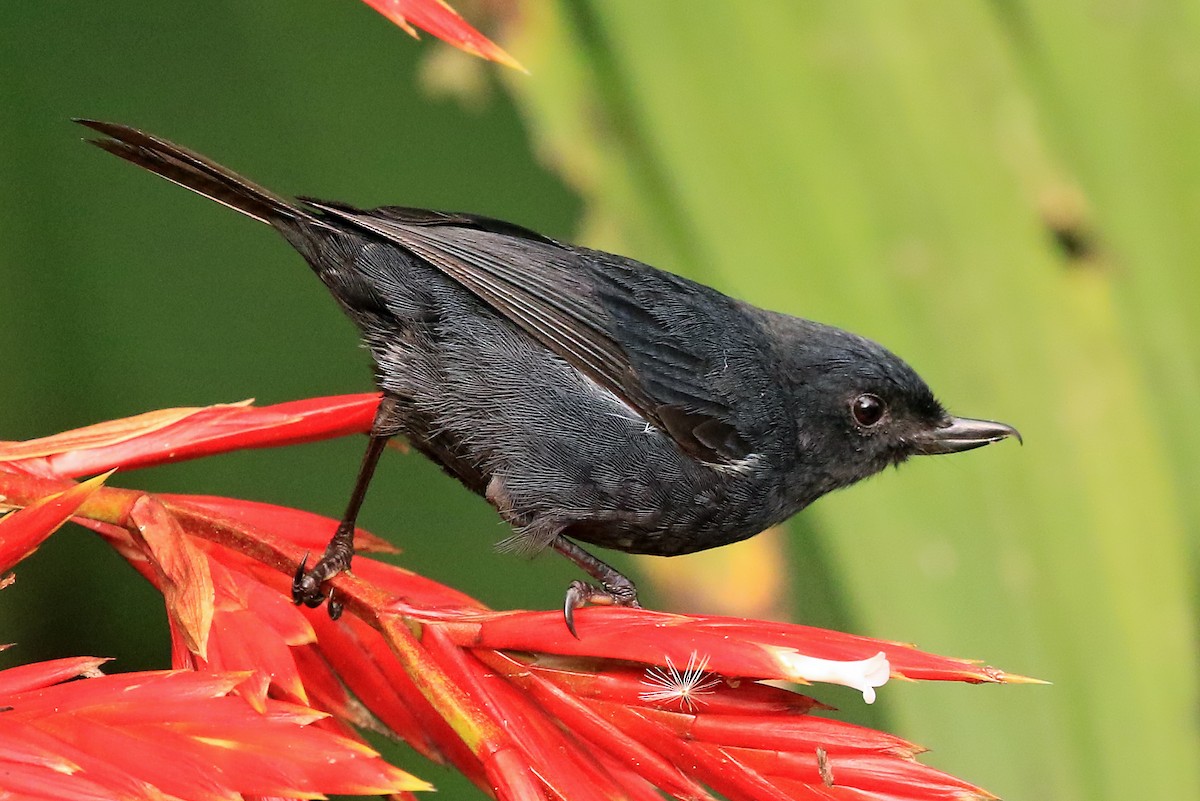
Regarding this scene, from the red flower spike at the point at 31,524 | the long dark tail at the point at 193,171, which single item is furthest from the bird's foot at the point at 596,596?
the long dark tail at the point at 193,171

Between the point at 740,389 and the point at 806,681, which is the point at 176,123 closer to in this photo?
the point at 740,389

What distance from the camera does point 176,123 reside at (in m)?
2.04

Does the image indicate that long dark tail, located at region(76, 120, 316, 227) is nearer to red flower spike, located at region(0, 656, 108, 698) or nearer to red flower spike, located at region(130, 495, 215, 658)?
red flower spike, located at region(130, 495, 215, 658)

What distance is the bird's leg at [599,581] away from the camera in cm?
129

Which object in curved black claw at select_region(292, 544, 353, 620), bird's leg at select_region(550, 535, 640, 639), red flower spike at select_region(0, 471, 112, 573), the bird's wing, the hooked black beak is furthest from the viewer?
the hooked black beak

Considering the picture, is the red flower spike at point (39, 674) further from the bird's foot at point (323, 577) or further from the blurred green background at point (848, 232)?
the blurred green background at point (848, 232)

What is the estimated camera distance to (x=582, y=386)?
1.59 metres

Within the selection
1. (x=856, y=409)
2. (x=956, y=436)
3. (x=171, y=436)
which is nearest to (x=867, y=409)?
(x=856, y=409)

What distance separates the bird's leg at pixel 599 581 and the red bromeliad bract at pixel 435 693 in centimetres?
24

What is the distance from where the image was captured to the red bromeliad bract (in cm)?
85

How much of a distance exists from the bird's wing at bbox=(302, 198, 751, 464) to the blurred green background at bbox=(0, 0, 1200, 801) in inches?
13.0

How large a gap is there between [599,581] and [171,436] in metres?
0.62

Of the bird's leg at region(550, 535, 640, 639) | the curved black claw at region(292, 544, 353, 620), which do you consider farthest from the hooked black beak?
the curved black claw at region(292, 544, 353, 620)

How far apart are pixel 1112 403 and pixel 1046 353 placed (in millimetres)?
128
